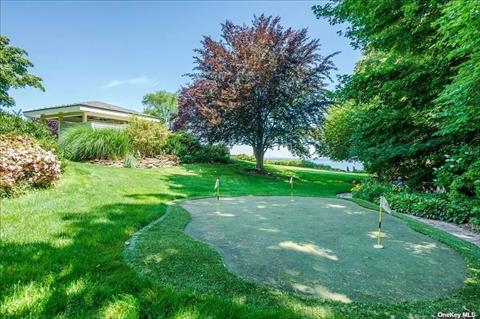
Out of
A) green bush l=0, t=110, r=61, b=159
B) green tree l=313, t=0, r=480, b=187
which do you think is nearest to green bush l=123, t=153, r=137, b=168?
green bush l=0, t=110, r=61, b=159

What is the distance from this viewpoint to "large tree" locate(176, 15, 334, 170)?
13969 millimetres

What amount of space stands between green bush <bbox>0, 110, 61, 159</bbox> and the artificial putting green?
494 cm

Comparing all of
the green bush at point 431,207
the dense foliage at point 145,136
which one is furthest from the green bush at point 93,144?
the green bush at point 431,207

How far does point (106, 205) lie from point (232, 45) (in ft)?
40.6

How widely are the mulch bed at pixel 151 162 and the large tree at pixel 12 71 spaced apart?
9.84m

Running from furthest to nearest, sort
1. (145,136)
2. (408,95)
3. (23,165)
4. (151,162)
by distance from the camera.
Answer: (145,136)
(151,162)
(408,95)
(23,165)

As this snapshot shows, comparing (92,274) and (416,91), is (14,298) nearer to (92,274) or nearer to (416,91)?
(92,274)

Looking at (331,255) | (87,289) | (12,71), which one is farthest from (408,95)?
(12,71)

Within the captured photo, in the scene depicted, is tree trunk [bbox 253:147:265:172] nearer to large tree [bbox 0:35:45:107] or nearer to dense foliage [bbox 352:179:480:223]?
dense foliage [bbox 352:179:480:223]

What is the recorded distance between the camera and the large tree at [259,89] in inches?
550

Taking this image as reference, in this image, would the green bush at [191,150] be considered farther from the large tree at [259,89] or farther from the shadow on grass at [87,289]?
the shadow on grass at [87,289]

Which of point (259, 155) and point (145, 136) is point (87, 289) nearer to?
point (145, 136)

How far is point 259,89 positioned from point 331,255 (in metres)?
11.8

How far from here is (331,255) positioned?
11.4 feet
